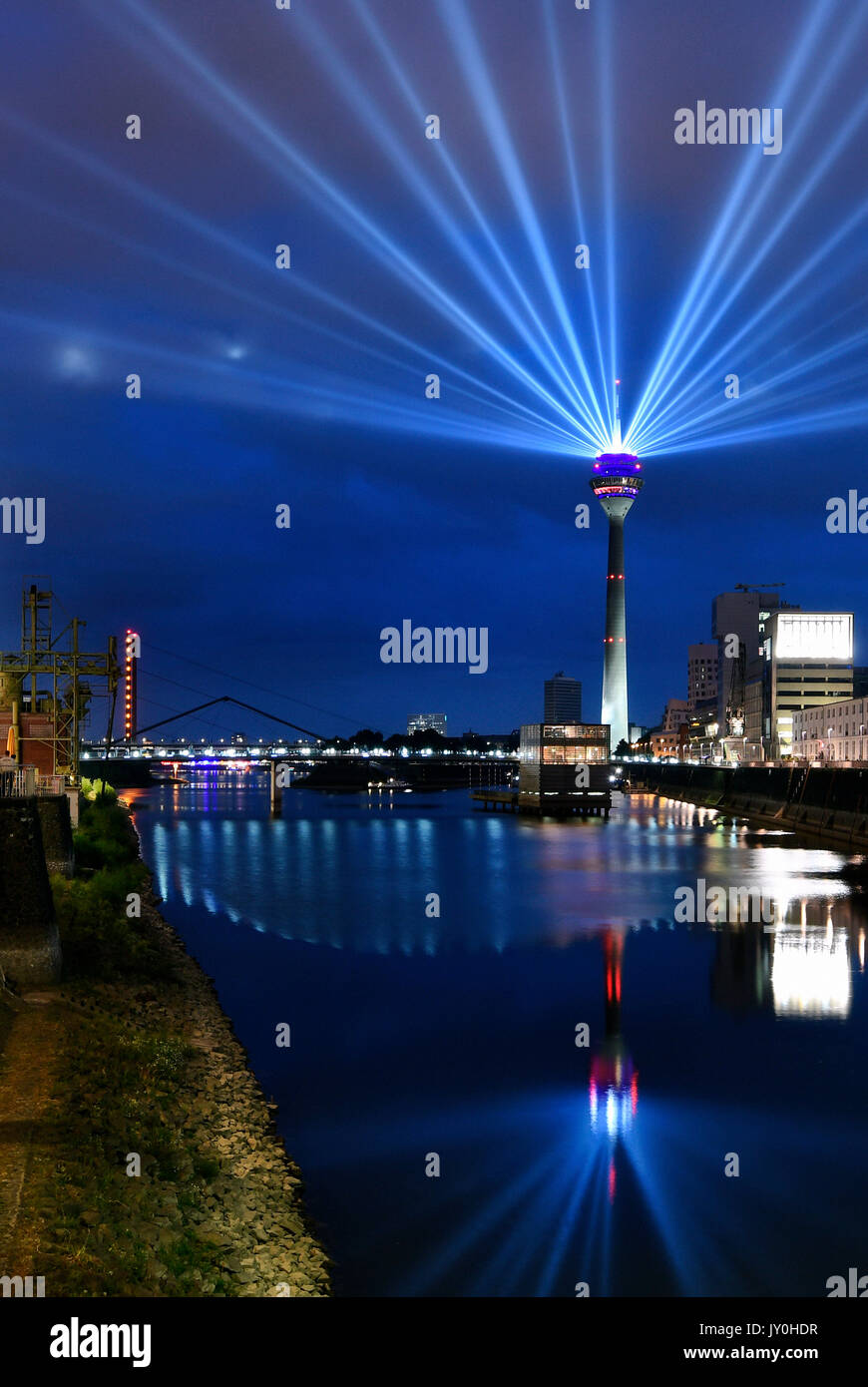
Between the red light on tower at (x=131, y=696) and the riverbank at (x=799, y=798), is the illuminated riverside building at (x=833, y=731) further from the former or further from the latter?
the red light on tower at (x=131, y=696)

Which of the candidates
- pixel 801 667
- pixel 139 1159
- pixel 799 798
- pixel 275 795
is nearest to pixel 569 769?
pixel 275 795

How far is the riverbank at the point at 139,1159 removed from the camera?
35.5 ft

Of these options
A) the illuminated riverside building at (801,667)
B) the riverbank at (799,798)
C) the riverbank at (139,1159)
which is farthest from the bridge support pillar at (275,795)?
the riverbank at (139,1159)

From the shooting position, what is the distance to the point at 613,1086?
2142 centimetres

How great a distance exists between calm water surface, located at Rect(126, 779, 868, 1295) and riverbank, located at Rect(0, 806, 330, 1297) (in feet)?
3.11

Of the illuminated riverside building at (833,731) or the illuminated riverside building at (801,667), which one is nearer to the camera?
the illuminated riverside building at (833,731)

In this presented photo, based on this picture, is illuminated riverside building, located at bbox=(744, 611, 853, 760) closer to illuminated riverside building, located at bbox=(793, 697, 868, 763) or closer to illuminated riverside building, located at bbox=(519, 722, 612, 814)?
illuminated riverside building, located at bbox=(793, 697, 868, 763)

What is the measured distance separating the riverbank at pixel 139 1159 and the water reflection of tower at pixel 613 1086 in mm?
5704

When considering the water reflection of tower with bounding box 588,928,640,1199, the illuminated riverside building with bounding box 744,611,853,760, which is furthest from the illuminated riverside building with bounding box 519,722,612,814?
the water reflection of tower with bounding box 588,928,640,1199

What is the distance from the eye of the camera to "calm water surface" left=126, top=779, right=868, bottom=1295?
14859mm

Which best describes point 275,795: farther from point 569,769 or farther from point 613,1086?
point 613,1086

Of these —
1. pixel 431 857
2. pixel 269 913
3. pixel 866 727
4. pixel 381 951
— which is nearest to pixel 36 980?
pixel 381 951
